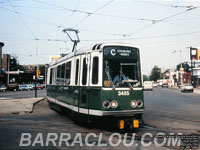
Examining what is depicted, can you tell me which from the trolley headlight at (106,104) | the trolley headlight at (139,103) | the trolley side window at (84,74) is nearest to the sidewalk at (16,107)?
the trolley side window at (84,74)

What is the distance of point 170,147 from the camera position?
20.2 ft

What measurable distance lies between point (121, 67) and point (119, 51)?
55 cm

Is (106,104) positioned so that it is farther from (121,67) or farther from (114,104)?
(121,67)

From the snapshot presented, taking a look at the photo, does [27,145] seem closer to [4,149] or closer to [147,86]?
[4,149]

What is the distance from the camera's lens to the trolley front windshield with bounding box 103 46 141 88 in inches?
317

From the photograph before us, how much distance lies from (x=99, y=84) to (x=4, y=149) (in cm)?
346

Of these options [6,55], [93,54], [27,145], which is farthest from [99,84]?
[6,55]

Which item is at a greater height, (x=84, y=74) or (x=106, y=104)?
(x=84, y=74)

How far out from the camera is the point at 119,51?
27.1ft

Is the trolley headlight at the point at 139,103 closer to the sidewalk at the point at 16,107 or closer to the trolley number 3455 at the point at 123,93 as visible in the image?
the trolley number 3455 at the point at 123,93

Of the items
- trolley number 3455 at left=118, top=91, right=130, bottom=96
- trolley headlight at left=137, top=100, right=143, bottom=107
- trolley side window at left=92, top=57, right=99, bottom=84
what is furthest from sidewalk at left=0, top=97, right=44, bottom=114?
trolley headlight at left=137, top=100, right=143, bottom=107

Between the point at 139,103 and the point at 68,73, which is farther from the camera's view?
the point at 68,73

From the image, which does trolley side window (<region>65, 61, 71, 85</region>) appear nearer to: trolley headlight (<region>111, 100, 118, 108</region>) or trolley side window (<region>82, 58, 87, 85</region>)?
trolley side window (<region>82, 58, 87, 85</region>)

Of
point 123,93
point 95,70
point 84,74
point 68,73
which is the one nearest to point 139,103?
point 123,93
